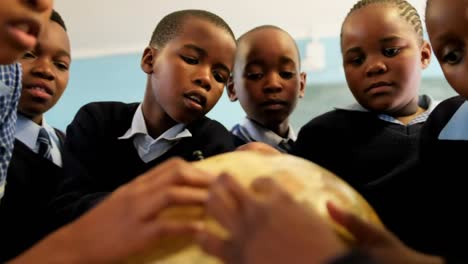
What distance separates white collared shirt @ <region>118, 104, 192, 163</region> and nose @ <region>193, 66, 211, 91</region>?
103 millimetres

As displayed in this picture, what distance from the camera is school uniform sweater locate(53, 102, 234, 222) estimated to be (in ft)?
3.12

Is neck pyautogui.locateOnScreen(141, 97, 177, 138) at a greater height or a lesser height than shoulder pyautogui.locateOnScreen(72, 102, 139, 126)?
lesser

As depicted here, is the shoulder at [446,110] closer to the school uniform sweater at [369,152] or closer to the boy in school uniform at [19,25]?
the school uniform sweater at [369,152]

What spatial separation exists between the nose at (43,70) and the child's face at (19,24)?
0.45m

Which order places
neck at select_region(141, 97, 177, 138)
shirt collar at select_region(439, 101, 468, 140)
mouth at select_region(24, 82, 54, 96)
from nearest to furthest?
shirt collar at select_region(439, 101, 468, 140)
mouth at select_region(24, 82, 54, 96)
neck at select_region(141, 97, 177, 138)

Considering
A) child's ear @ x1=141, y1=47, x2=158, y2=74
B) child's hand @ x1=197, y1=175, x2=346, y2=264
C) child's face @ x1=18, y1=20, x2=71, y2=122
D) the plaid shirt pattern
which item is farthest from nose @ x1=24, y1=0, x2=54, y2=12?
child's ear @ x1=141, y1=47, x2=158, y2=74

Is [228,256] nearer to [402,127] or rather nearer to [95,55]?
[402,127]

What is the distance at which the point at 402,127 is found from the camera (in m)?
1.10

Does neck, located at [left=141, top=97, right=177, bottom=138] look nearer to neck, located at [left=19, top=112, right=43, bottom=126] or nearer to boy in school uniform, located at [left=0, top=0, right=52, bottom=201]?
neck, located at [left=19, top=112, right=43, bottom=126]

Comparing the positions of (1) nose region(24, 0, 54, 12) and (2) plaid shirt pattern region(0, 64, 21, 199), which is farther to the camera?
(2) plaid shirt pattern region(0, 64, 21, 199)

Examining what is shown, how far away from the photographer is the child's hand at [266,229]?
1.04ft

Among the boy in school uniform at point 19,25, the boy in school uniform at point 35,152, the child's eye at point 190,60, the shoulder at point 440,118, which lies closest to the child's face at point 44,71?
the boy in school uniform at point 35,152

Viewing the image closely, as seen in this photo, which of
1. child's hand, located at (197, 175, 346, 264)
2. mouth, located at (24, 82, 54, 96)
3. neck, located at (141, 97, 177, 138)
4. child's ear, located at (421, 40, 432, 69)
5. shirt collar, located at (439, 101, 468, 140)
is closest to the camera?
child's hand, located at (197, 175, 346, 264)

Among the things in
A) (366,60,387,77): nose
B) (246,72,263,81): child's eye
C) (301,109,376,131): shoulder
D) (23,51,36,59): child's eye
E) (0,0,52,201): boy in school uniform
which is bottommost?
(301,109,376,131): shoulder
